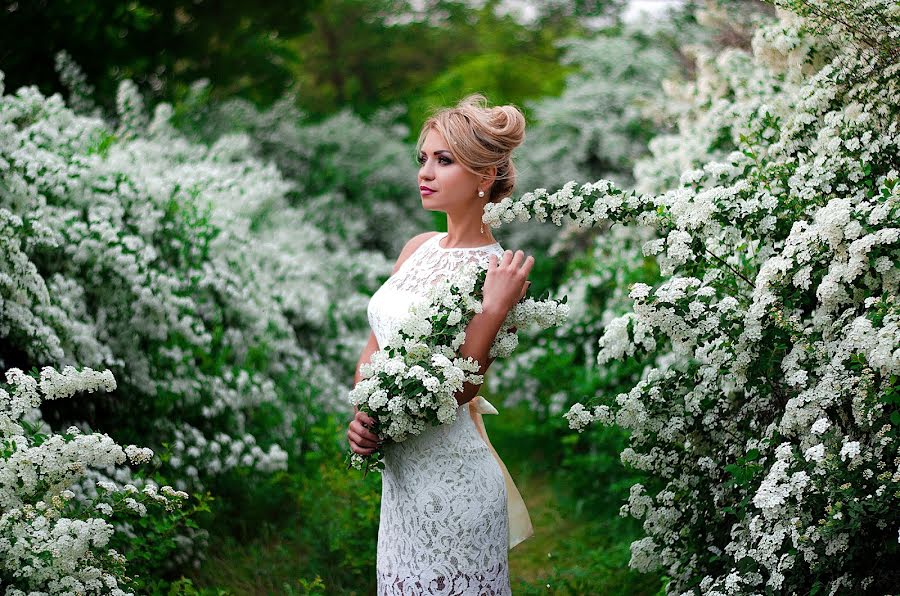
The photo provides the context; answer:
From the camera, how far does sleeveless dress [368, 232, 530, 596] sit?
2.85 metres

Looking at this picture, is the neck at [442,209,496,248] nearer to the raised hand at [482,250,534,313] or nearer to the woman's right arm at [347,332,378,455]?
the raised hand at [482,250,534,313]

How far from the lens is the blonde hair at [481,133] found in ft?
9.66

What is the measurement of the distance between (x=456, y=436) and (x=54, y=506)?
139 cm

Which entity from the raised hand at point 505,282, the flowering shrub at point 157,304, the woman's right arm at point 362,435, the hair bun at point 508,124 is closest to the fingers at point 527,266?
the raised hand at point 505,282

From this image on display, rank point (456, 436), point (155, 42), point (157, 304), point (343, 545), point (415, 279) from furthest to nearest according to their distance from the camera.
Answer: point (155, 42) → point (157, 304) → point (343, 545) → point (415, 279) → point (456, 436)

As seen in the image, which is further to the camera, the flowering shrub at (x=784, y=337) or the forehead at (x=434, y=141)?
the forehead at (x=434, y=141)

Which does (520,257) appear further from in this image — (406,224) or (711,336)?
(406,224)

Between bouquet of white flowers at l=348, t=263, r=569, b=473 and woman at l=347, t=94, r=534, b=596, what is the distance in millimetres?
64

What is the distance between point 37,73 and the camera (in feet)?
25.5

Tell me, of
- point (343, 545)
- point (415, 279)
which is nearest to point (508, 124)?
point (415, 279)

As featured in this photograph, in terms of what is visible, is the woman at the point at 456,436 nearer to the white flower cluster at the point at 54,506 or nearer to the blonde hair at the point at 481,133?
the blonde hair at the point at 481,133

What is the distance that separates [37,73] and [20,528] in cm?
621

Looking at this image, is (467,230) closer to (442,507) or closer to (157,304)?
(442,507)

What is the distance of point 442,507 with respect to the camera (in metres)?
2.84
